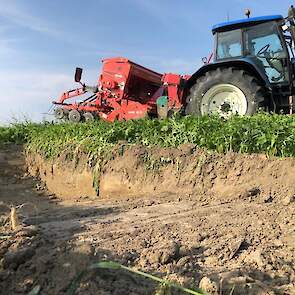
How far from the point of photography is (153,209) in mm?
5301

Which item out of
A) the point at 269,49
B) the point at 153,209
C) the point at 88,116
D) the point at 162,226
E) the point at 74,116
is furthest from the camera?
the point at 74,116

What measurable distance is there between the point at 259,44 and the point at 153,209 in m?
5.00

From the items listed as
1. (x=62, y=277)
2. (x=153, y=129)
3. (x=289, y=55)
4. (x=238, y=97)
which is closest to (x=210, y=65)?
(x=238, y=97)

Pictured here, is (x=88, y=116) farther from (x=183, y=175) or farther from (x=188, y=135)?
(x=183, y=175)

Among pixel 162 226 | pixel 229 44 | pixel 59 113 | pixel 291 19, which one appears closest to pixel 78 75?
pixel 59 113

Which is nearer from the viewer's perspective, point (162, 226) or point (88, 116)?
point (162, 226)

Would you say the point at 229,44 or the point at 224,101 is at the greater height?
the point at 229,44

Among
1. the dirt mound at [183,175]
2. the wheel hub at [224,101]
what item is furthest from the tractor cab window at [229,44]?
the dirt mound at [183,175]

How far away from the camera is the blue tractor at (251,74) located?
843 centimetres

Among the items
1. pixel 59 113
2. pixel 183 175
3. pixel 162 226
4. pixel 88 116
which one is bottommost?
pixel 162 226

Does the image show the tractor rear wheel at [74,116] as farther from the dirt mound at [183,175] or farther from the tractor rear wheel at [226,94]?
the dirt mound at [183,175]

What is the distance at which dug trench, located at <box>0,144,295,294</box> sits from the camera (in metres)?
3.09

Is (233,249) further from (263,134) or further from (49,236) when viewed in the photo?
(263,134)

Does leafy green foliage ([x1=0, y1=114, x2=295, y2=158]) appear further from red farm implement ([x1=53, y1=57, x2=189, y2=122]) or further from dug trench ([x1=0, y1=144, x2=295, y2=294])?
red farm implement ([x1=53, y1=57, x2=189, y2=122])
